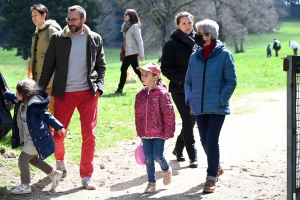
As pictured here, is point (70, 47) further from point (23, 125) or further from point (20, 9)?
point (20, 9)

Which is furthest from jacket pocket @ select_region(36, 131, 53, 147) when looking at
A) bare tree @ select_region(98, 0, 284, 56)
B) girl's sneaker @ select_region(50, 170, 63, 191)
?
bare tree @ select_region(98, 0, 284, 56)

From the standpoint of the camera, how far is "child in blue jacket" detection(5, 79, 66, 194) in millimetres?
7031

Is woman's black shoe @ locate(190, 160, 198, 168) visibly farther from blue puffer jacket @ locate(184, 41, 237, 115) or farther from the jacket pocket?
the jacket pocket

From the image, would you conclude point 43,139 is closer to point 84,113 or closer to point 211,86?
point 84,113

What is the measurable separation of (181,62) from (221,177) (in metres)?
1.58

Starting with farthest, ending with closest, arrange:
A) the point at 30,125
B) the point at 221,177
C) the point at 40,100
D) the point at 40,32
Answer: the point at 40,32 < the point at 221,177 < the point at 40,100 < the point at 30,125

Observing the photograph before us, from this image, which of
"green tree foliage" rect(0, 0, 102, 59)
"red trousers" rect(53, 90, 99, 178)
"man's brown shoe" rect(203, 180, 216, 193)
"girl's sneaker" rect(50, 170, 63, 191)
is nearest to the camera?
"man's brown shoe" rect(203, 180, 216, 193)

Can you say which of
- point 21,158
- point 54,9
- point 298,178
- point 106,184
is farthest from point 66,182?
point 54,9

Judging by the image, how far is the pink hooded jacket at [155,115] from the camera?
727 centimetres

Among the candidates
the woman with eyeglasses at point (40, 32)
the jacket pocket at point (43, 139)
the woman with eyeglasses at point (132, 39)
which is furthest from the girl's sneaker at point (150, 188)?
the woman with eyeglasses at point (132, 39)

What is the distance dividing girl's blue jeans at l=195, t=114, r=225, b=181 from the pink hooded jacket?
392 millimetres

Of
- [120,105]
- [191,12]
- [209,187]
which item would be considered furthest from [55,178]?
[191,12]

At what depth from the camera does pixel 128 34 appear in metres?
15.2

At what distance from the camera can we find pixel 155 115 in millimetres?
7273
